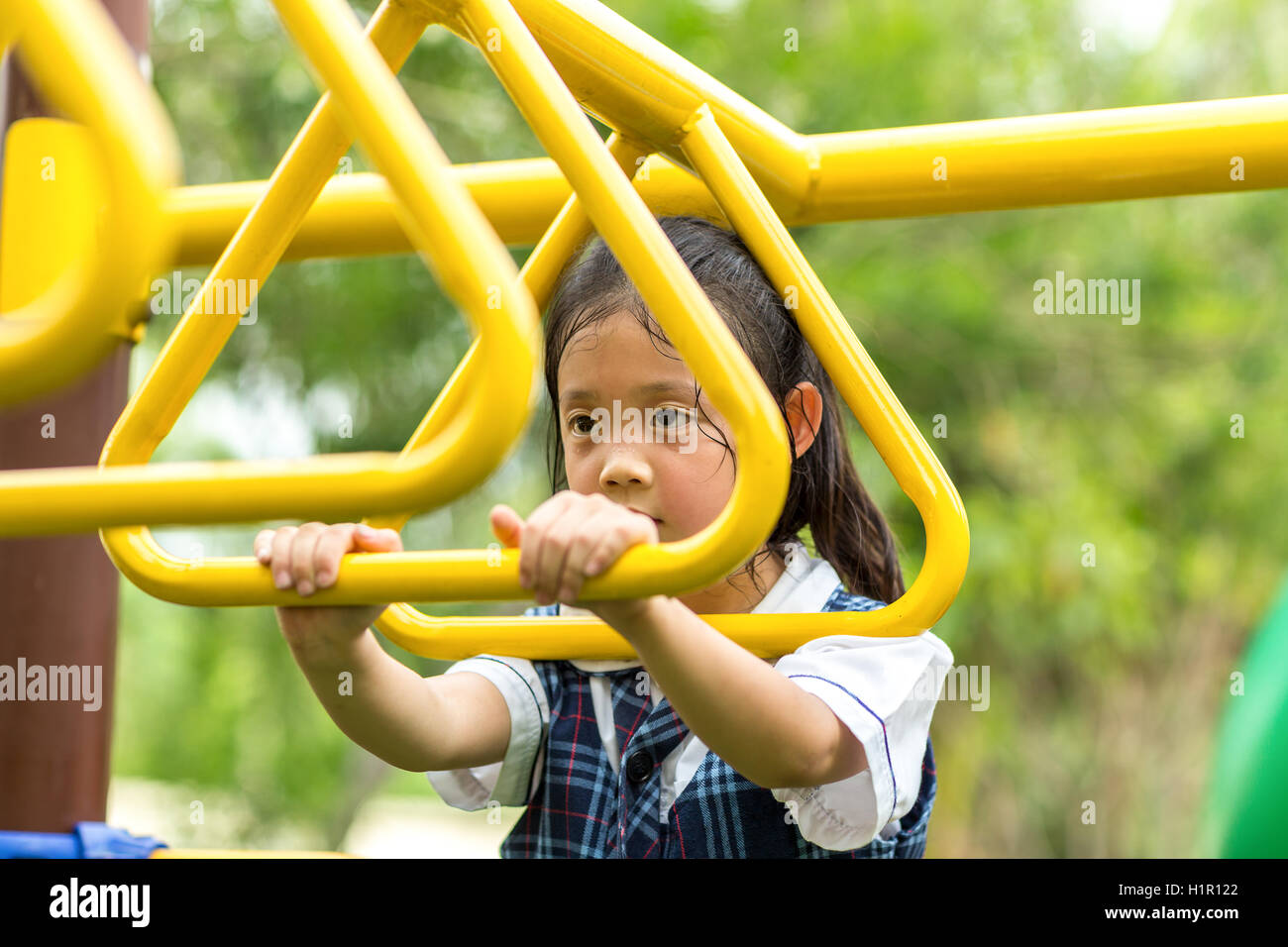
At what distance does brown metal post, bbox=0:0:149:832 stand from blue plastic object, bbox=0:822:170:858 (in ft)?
0.13

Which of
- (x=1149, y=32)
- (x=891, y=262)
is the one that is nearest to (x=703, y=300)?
(x=891, y=262)

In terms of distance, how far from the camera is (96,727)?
1067 millimetres

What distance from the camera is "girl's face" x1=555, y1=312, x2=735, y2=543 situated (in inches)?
31.8

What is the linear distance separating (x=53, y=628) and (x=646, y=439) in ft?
1.86

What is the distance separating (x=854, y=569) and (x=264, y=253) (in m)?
0.56

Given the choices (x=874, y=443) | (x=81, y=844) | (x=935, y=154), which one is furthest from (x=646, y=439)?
(x=81, y=844)

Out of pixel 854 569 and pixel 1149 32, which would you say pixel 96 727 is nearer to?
pixel 854 569

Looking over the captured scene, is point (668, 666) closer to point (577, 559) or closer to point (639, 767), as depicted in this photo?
point (577, 559)

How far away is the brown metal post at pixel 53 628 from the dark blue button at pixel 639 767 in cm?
46

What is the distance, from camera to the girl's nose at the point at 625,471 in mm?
786

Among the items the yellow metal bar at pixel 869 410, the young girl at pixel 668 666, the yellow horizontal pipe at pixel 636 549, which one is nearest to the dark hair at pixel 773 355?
the young girl at pixel 668 666

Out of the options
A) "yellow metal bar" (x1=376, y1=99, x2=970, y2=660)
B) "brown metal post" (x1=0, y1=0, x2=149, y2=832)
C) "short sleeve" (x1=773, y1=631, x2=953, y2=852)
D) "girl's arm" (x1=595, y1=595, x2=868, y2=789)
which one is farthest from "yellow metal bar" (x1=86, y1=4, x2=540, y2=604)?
"brown metal post" (x1=0, y1=0, x2=149, y2=832)

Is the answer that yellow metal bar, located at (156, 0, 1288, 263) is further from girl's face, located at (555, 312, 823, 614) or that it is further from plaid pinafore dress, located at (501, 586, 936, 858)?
plaid pinafore dress, located at (501, 586, 936, 858)

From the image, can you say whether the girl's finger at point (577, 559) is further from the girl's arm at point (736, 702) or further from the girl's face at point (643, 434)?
the girl's face at point (643, 434)
